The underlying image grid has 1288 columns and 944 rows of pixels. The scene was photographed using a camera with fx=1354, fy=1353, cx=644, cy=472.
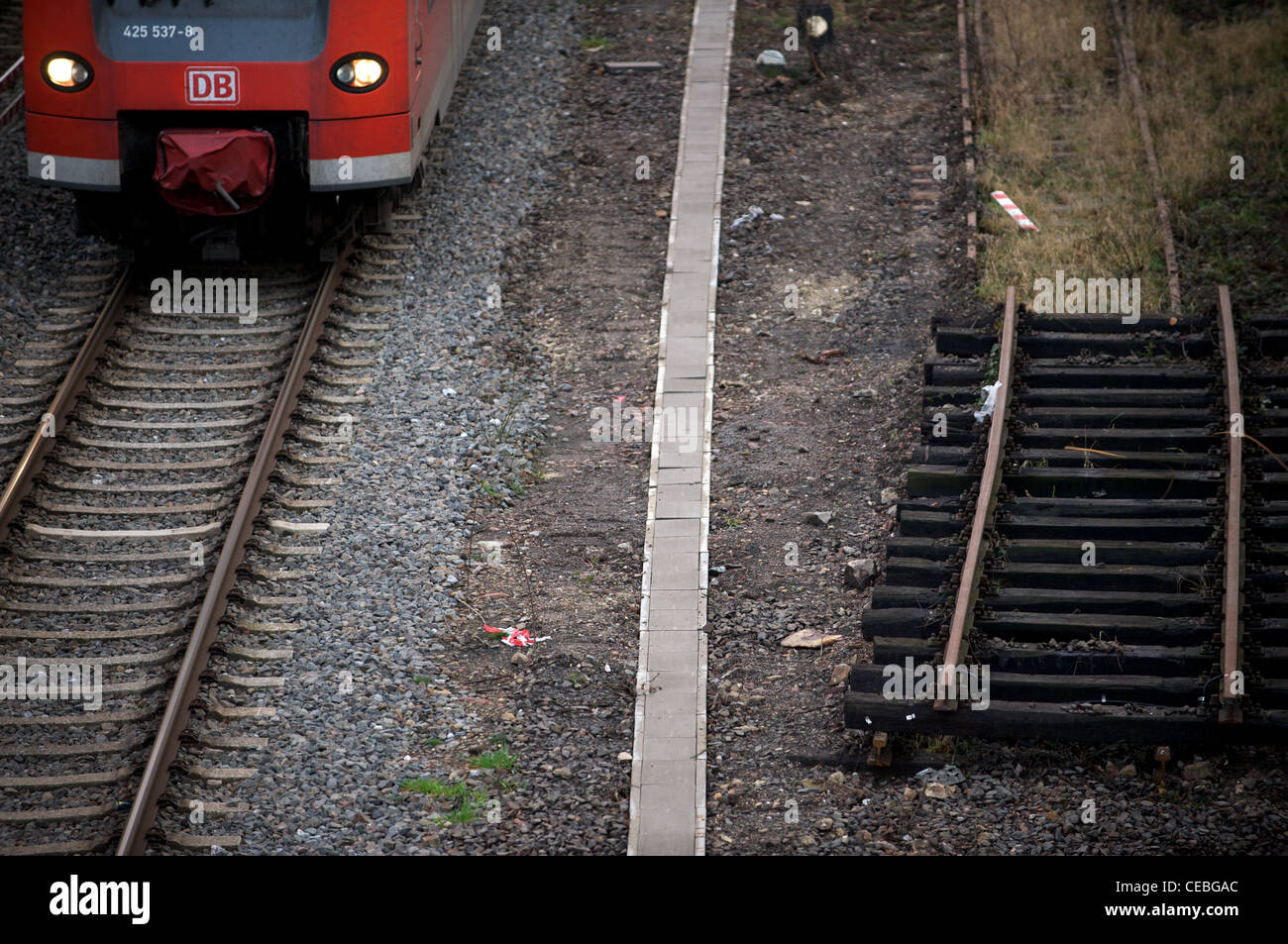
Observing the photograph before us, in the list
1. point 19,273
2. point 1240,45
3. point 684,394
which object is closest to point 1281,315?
point 684,394

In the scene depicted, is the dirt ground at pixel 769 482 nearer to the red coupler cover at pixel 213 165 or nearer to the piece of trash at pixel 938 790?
the piece of trash at pixel 938 790

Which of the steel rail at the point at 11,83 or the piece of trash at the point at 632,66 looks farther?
the piece of trash at the point at 632,66

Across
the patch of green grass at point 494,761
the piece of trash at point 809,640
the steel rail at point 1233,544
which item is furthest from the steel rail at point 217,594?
the steel rail at point 1233,544

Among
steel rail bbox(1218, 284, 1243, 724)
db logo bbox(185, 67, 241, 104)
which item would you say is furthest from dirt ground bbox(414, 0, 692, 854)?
steel rail bbox(1218, 284, 1243, 724)

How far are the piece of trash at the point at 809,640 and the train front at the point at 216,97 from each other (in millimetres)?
5117

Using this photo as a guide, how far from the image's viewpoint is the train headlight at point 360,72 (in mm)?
10578

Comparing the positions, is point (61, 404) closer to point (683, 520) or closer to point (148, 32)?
point (148, 32)

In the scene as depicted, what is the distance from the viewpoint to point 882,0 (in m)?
18.3

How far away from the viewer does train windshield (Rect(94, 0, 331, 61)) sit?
34.0 ft

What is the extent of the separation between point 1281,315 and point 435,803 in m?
8.10

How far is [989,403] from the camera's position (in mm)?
10109

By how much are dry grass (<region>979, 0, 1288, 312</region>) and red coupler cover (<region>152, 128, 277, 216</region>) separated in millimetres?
6305

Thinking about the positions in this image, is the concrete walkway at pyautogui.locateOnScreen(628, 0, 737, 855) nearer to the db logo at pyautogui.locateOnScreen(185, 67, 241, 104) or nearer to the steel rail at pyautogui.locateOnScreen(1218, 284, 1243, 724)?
the steel rail at pyautogui.locateOnScreen(1218, 284, 1243, 724)

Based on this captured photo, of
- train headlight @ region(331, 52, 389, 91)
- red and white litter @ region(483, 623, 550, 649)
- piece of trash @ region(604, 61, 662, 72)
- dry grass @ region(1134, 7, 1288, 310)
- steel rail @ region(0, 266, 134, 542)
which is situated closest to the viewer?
red and white litter @ region(483, 623, 550, 649)
